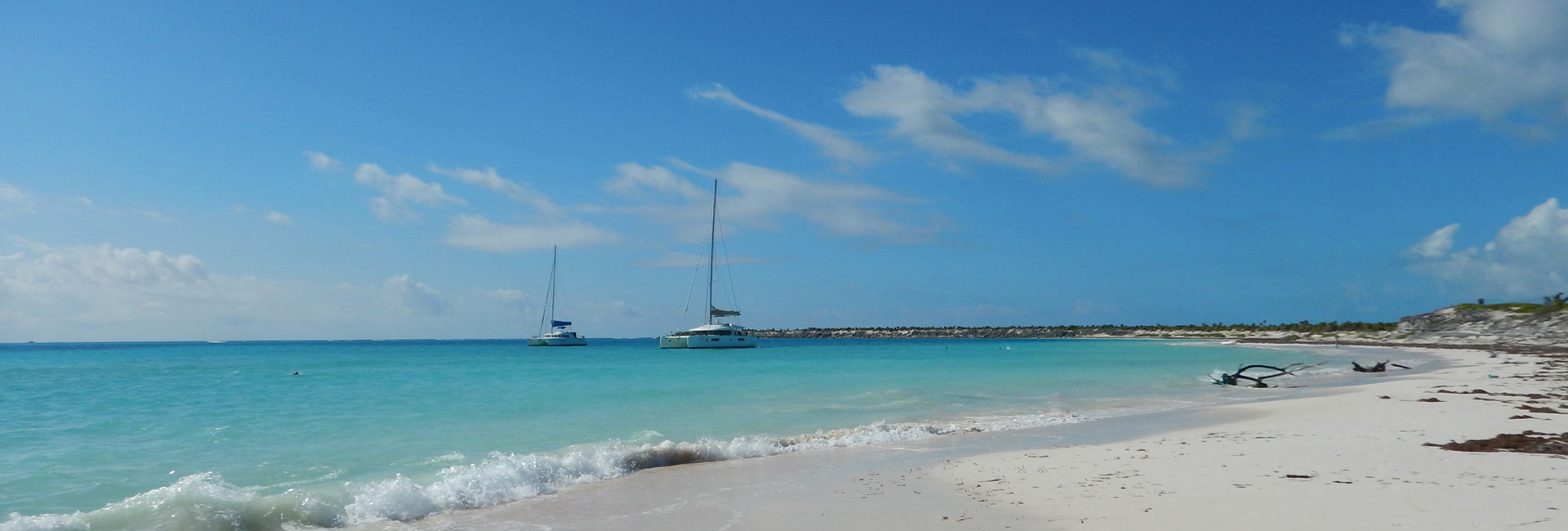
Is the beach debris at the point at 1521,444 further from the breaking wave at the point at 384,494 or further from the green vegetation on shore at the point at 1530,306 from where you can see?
the green vegetation on shore at the point at 1530,306

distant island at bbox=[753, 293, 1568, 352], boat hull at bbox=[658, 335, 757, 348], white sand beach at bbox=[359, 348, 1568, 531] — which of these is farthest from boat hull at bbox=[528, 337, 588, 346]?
white sand beach at bbox=[359, 348, 1568, 531]

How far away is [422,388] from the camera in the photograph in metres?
27.2

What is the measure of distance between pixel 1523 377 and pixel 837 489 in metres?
24.2

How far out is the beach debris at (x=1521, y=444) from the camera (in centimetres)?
973

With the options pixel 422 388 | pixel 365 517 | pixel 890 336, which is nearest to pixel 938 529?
pixel 365 517

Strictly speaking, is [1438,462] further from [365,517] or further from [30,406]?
[30,406]

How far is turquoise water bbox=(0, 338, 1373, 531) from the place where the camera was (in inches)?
358

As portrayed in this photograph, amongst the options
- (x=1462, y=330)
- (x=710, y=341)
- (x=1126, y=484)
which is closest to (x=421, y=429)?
(x=1126, y=484)

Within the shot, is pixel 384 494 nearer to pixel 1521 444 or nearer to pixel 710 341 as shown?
pixel 1521 444

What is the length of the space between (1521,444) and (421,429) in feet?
58.4

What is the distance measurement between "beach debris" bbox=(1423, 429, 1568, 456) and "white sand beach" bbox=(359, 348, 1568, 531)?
0.31 m

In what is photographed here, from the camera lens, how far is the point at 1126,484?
874cm

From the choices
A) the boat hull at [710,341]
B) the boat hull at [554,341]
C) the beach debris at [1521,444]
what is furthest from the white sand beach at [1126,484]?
the boat hull at [554,341]

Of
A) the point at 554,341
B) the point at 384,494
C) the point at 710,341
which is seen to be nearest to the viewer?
the point at 384,494
